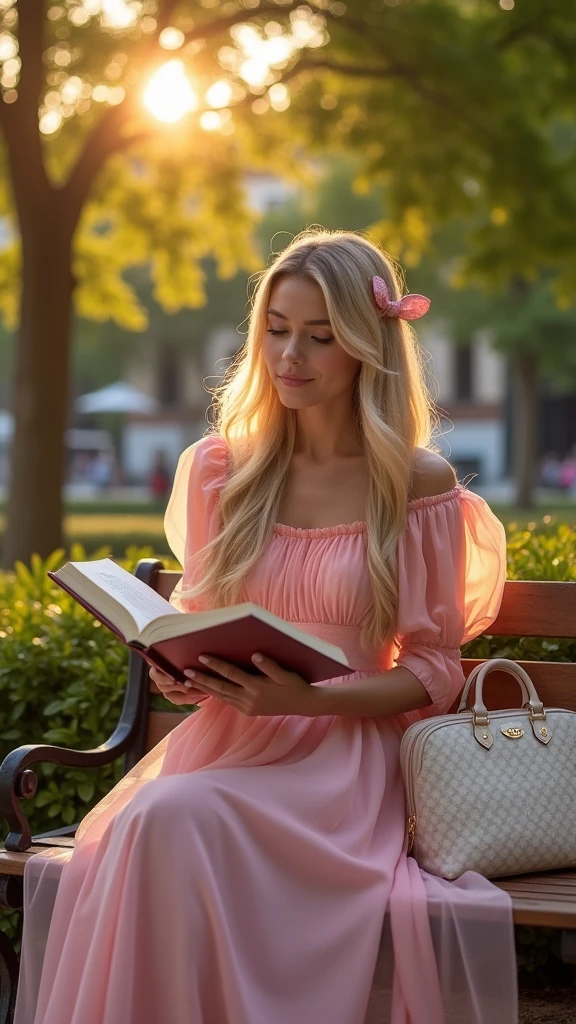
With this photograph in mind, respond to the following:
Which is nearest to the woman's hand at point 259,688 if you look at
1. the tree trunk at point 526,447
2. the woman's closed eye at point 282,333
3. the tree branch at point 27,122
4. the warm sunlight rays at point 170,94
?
the woman's closed eye at point 282,333

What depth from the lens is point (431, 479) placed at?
11.1 feet

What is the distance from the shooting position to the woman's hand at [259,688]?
286cm

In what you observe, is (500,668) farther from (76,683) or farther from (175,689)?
(76,683)

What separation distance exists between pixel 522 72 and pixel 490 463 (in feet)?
128

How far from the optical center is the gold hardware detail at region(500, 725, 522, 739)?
10.2 feet

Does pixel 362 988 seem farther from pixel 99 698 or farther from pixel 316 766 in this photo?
pixel 99 698

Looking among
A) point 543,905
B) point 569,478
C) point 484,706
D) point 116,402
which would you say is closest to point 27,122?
A: point 484,706

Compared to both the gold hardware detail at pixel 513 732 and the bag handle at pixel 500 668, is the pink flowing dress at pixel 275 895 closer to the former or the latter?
the bag handle at pixel 500 668

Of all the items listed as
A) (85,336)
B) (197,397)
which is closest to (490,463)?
(197,397)

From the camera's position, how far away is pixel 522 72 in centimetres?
1286

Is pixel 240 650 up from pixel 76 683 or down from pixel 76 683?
up

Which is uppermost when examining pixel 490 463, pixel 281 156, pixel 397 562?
pixel 281 156

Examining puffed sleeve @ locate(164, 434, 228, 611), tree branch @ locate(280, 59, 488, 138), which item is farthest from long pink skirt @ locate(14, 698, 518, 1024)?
tree branch @ locate(280, 59, 488, 138)

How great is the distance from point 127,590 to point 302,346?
2.51ft
